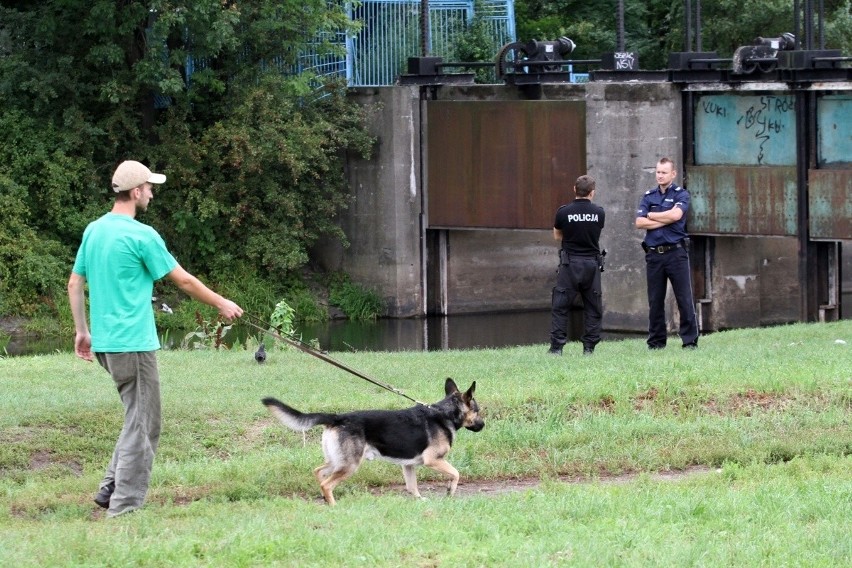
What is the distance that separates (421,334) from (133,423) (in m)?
19.5

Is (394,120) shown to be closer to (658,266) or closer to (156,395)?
(658,266)

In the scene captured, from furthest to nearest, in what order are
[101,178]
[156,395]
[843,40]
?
[843,40]
[101,178]
[156,395]

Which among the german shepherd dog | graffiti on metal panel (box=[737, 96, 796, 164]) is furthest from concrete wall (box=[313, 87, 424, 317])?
the german shepherd dog

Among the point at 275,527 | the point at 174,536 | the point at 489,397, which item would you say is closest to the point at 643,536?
the point at 275,527

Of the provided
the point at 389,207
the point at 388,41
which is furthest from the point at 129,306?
the point at 388,41

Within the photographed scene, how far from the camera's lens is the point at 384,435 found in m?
8.51

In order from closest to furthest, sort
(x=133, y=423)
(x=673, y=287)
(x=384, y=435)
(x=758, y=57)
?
(x=133, y=423)
(x=384, y=435)
(x=673, y=287)
(x=758, y=57)

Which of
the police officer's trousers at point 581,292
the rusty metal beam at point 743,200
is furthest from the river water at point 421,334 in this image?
the police officer's trousers at point 581,292

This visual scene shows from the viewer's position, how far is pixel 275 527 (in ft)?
23.6

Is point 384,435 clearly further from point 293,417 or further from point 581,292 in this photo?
point 581,292

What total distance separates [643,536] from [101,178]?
75.7 feet

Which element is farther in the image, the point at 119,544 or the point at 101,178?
the point at 101,178

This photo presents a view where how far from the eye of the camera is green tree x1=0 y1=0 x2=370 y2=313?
88.6ft

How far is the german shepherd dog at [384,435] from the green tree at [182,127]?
734 inches
